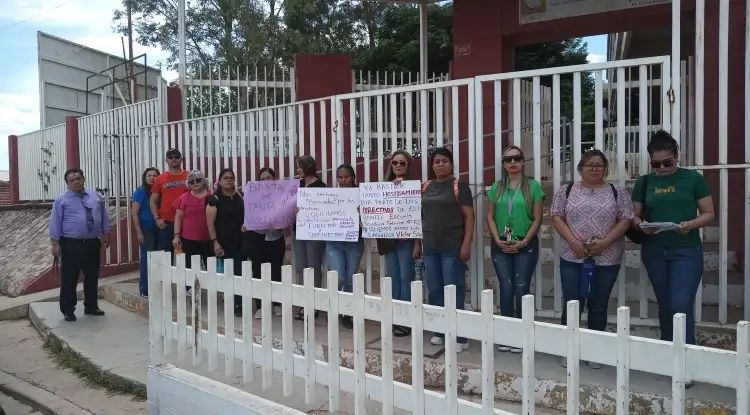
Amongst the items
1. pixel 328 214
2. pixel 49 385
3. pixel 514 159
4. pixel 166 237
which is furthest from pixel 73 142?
pixel 514 159

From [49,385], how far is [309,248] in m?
2.49

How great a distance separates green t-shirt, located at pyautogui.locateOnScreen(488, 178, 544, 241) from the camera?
13.7ft

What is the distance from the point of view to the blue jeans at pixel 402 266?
473 centimetres

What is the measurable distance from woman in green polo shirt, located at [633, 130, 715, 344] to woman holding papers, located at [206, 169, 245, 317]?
3.67 m

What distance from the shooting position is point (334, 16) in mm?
20719

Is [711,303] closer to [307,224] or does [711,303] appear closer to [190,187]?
[307,224]

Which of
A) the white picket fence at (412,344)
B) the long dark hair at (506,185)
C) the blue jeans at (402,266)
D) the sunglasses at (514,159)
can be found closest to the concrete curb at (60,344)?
the white picket fence at (412,344)

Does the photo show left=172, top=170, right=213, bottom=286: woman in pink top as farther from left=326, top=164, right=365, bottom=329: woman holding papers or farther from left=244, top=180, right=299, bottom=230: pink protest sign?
left=326, top=164, right=365, bottom=329: woman holding papers

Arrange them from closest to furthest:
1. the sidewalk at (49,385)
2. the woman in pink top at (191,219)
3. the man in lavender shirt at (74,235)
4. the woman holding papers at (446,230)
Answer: the woman holding papers at (446,230) → the sidewalk at (49,385) → the woman in pink top at (191,219) → the man in lavender shirt at (74,235)

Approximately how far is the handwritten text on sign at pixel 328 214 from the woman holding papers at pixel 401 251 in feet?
1.08

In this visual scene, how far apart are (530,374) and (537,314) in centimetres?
236

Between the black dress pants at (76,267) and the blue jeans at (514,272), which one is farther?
the black dress pants at (76,267)

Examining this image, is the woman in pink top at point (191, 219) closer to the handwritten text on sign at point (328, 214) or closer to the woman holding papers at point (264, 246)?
the woman holding papers at point (264, 246)

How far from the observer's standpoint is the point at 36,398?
4.71m
